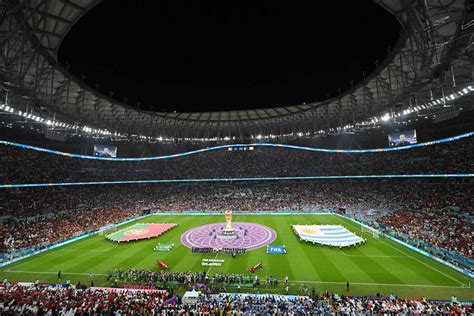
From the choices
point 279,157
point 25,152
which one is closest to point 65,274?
point 25,152

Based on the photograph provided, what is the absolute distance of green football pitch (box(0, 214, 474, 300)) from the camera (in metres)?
20.3

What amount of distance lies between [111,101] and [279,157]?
50461mm

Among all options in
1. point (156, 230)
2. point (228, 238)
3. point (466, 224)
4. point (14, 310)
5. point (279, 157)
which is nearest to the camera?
point (14, 310)

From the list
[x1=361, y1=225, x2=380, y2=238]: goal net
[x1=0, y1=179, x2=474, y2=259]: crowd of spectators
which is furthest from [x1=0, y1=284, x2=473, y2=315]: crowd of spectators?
[x1=361, y1=225, x2=380, y2=238]: goal net

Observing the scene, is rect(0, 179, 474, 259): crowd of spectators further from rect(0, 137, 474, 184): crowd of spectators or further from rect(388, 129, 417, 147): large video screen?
rect(388, 129, 417, 147): large video screen

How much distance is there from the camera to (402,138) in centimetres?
5375

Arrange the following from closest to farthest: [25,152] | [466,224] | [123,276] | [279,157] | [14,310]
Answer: [14,310] < [123,276] < [466,224] < [25,152] < [279,157]

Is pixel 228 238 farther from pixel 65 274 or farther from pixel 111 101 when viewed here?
pixel 111 101

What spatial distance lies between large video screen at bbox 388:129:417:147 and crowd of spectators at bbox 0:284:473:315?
43.9 metres

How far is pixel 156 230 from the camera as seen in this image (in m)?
38.9

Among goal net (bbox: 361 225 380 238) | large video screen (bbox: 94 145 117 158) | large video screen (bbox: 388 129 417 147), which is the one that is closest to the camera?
goal net (bbox: 361 225 380 238)

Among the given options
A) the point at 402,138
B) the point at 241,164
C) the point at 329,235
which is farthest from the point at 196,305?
the point at 241,164

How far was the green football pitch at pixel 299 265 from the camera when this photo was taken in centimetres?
2034

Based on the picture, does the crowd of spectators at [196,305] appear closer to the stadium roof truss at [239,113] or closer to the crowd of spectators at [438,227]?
the crowd of spectators at [438,227]
